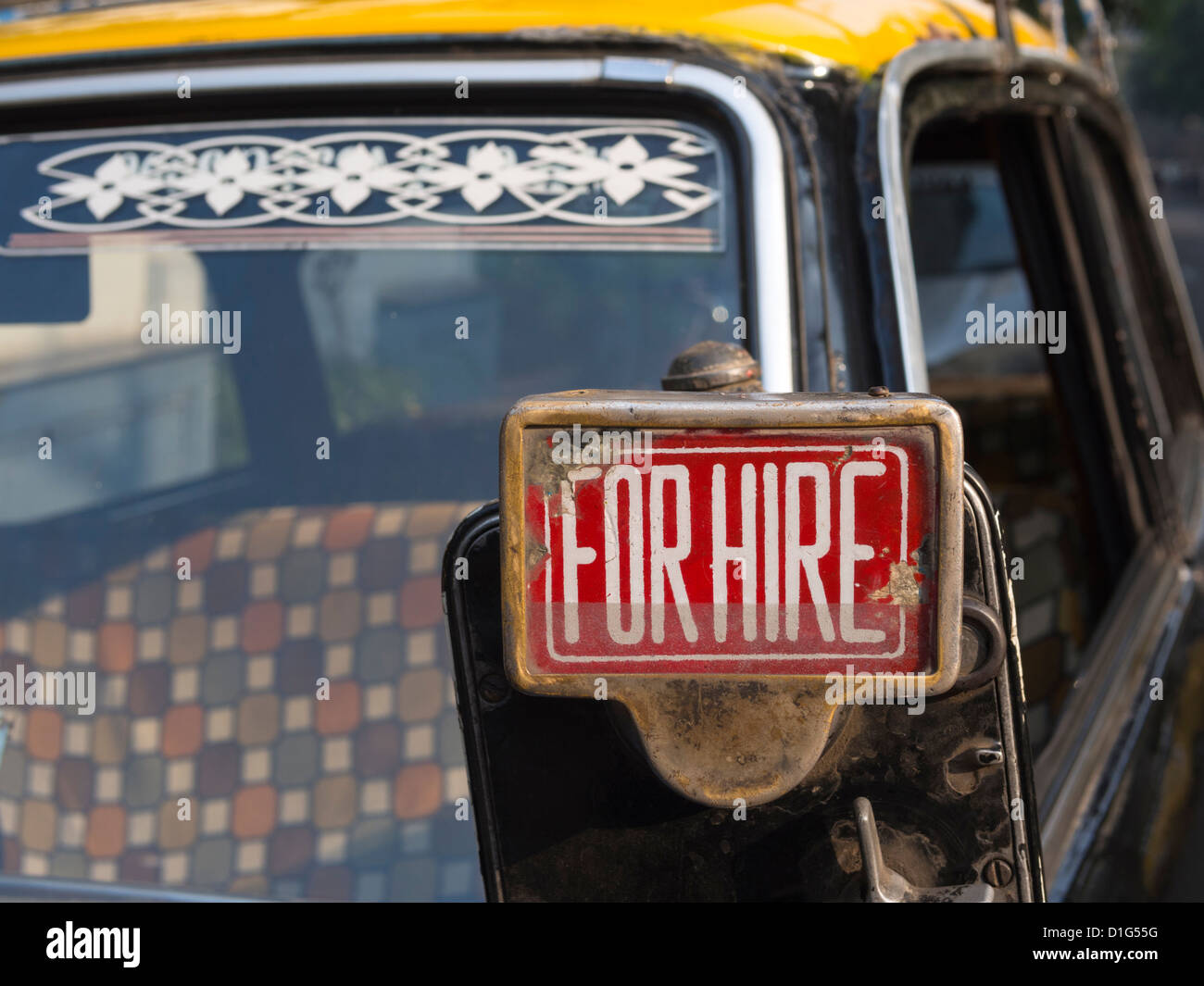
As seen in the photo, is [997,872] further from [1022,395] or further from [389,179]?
[1022,395]

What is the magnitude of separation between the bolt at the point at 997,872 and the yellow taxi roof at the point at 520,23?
91cm

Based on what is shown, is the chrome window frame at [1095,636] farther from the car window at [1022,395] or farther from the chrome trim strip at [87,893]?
the chrome trim strip at [87,893]

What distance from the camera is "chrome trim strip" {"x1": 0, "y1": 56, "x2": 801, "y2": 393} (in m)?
1.40

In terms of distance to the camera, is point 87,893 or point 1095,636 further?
point 1095,636

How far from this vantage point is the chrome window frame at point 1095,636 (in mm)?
1435

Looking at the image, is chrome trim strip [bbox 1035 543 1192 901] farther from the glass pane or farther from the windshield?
the windshield

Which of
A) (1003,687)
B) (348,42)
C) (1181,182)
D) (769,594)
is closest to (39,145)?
(348,42)

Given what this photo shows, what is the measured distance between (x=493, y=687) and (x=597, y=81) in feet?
2.49

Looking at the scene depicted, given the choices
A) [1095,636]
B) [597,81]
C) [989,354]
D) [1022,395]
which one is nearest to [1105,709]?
[1095,636]

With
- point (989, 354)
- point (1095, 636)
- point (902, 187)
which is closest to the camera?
point (902, 187)

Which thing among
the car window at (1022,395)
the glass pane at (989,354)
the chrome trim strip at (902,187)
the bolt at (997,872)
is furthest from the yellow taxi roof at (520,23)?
the glass pane at (989,354)

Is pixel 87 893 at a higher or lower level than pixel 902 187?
lower

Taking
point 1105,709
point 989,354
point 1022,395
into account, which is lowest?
point 1105,709

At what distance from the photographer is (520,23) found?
1.52 meters
